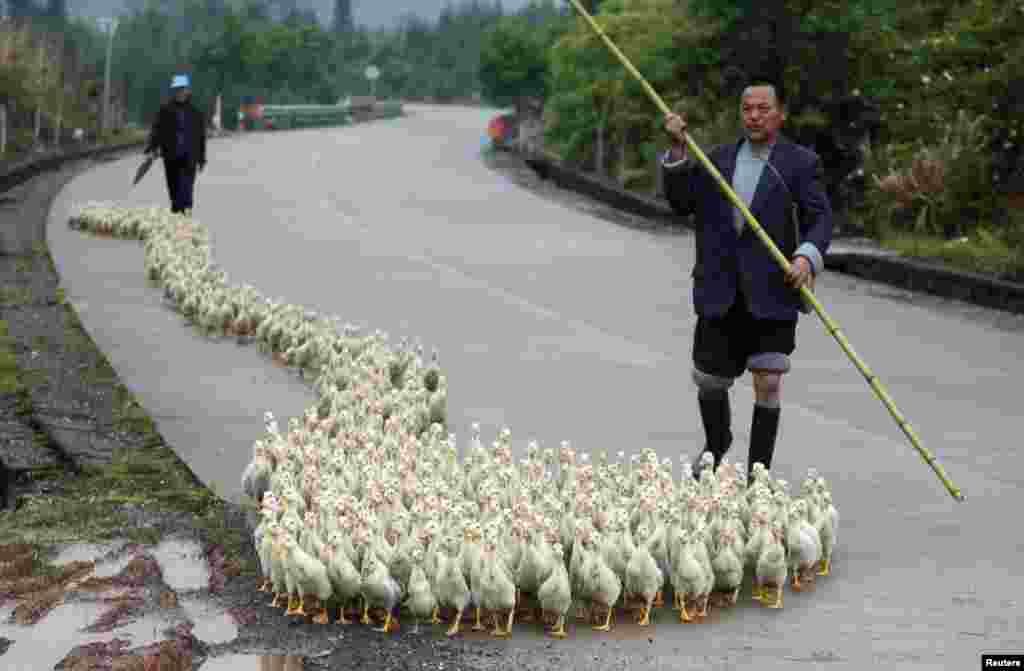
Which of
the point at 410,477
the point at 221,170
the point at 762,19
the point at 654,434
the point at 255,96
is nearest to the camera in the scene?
the point at 410,477

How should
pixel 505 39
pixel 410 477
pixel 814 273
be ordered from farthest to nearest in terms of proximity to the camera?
pixel 505 39 < pixel 814 273 < pixel 410 477

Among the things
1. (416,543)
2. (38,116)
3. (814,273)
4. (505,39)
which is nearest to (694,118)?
(38,116)

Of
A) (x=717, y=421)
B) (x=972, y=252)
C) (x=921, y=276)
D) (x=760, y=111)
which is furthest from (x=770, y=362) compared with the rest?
(x=972, y=252)

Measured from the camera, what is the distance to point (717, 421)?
30.2 feet

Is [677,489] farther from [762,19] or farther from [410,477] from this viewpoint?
[762,19]

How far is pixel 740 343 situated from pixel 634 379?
4.31 m

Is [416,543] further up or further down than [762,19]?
further down

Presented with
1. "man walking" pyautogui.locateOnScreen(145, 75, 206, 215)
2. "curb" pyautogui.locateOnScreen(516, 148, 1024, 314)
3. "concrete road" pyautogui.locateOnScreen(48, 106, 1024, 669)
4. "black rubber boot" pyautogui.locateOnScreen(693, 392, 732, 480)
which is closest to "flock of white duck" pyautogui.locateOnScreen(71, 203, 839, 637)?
"concrete road" pyautogui.locateOnScreen(48, 106, 1024, 669)

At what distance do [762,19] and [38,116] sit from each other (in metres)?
15.6

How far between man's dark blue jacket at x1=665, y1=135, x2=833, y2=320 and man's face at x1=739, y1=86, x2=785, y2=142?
0.11 meters

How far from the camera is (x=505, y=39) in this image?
6238 cm

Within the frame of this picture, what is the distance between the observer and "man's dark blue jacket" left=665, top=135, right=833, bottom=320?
877 centimetres

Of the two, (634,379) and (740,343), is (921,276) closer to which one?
(634,379)

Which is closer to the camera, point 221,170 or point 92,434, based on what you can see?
point 92,434
